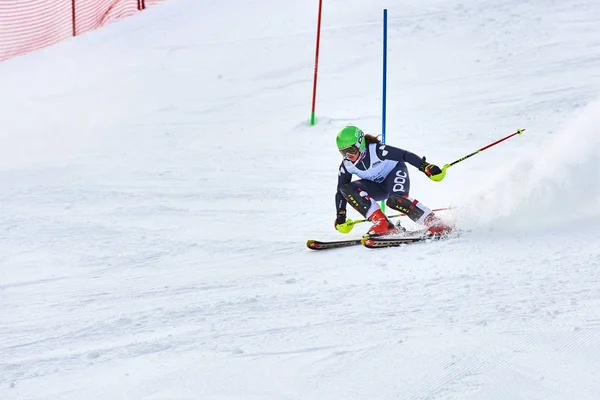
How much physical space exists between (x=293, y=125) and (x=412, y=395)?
681 cm

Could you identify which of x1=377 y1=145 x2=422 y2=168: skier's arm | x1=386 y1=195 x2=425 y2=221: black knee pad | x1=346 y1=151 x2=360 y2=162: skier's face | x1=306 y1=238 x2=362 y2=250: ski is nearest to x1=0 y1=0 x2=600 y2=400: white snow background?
x1=306 y1=238 x2=362 y2=250: ski

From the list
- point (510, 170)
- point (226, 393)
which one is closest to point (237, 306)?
point (226, 393)

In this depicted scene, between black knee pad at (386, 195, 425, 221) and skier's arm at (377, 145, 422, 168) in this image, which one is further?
skier's arm at (377, 145, 422, 168)

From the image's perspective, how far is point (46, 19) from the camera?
589 inches

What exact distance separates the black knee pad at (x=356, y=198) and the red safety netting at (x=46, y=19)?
9.90 metres

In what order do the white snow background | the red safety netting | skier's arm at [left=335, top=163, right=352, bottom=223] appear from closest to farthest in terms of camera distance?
the white snow background, skier's arm at [left=335, top=163, right=352, bottom=223], the red safety netting

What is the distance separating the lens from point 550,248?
5.40 meters

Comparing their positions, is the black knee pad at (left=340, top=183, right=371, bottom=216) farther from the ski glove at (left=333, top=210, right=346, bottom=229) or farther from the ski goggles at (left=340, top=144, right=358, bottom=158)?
the ski goggles at (left=340, top=144, right=358, bottom=158)

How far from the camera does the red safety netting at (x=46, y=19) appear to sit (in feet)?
47.1

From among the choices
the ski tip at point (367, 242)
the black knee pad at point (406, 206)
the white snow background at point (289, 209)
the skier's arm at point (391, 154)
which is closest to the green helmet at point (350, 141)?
the skier's arm at point (391, 154)

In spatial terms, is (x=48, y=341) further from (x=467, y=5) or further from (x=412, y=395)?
(x=467, y=5)

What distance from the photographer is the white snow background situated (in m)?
4.32

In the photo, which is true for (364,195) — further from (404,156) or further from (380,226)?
(404,156)

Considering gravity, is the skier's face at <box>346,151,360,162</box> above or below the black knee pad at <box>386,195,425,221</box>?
above
